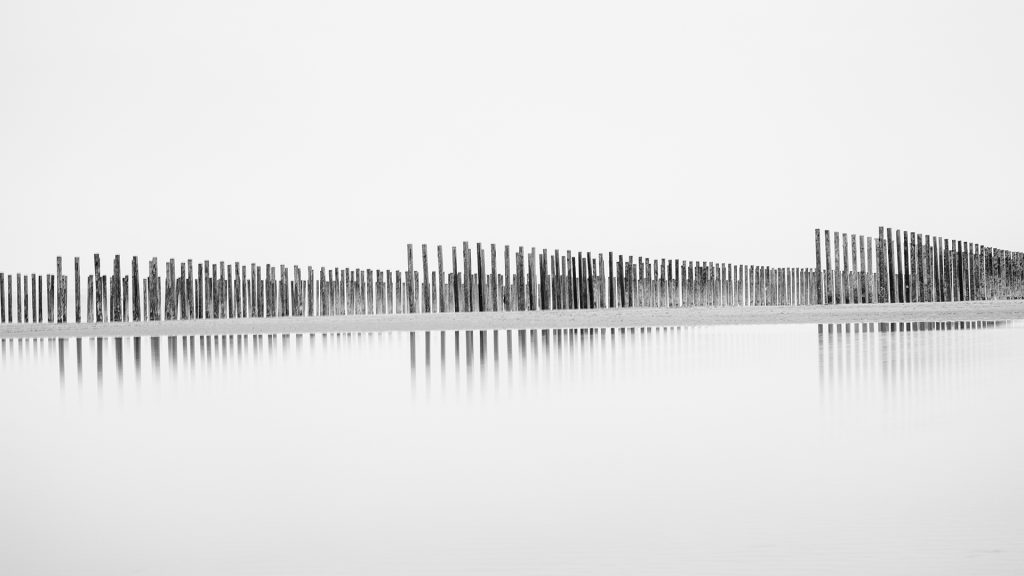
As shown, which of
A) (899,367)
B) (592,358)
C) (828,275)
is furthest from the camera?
(828,275)

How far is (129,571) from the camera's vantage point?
3531 millimetres

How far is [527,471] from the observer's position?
5.15m

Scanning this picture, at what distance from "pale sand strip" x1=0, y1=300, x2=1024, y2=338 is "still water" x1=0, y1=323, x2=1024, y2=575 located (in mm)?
12859

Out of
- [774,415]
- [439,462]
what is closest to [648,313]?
[774,415]

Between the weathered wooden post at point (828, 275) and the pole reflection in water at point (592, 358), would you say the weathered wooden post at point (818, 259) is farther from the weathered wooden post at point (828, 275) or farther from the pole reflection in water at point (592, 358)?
the pole reflection in water at point (592, 358)

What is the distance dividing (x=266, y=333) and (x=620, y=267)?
1032 cm

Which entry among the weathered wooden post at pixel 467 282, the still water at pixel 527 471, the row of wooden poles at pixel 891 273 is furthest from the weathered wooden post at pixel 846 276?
the still water at pixel 527 471

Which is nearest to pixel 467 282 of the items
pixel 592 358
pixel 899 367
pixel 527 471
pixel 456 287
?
pixel 456 287

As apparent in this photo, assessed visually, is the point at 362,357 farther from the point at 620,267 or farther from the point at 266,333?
the point at 620,267

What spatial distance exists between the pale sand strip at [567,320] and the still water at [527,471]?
12859mm

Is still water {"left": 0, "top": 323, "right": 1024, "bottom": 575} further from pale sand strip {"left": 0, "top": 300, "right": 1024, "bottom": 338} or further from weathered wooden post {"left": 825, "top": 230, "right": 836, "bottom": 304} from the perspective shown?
weathered wooden post {"left": 825, "top": 230, "right": 836, "bottom": 304}

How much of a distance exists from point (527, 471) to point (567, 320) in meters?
19.3

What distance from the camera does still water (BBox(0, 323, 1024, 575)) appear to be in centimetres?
361

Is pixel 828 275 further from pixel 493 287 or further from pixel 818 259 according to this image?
pixel 493 287
